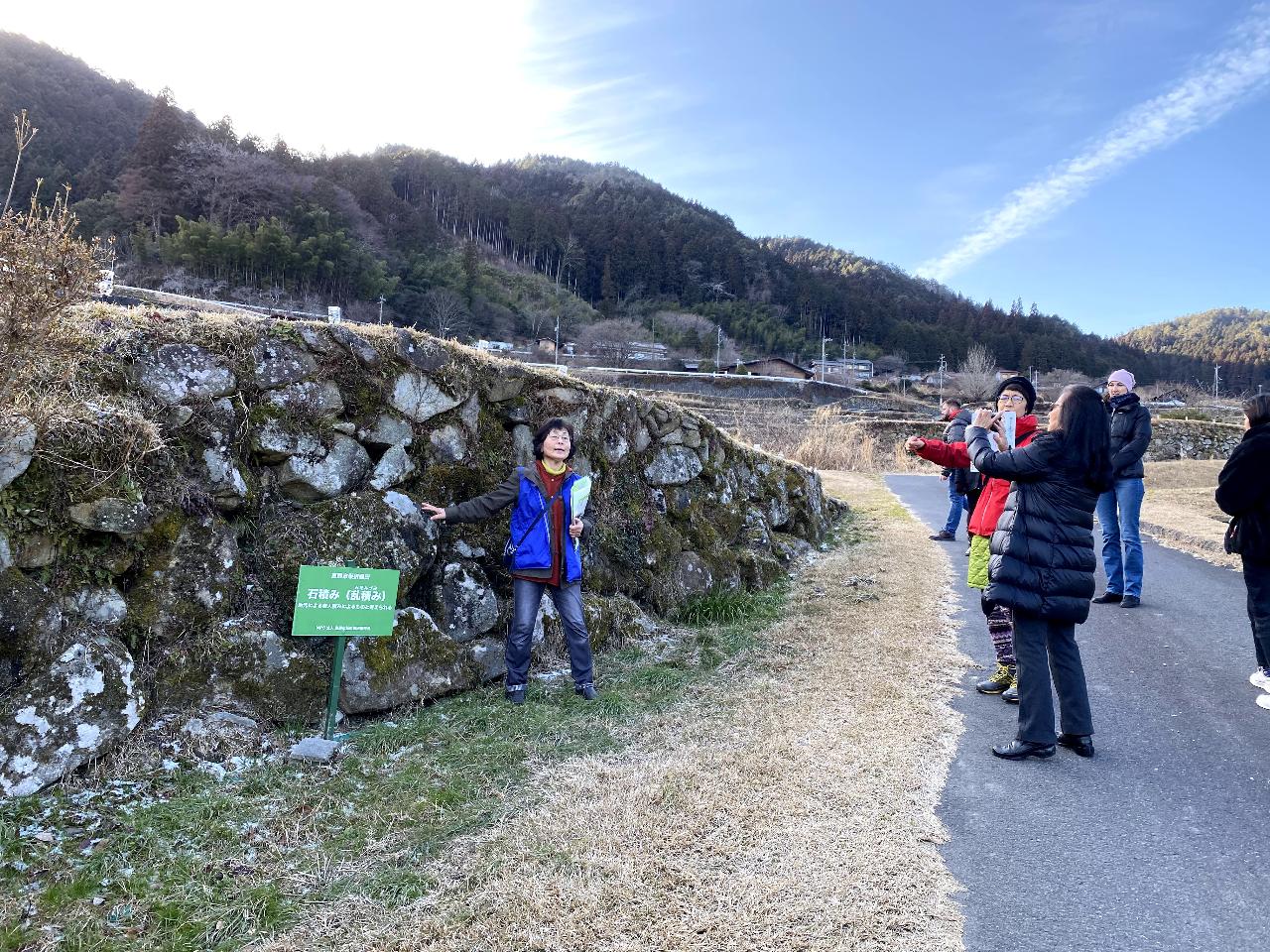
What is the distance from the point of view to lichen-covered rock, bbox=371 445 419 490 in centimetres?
438

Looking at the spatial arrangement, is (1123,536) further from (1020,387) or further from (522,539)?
(522,539)

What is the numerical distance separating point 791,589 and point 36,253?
6614mm

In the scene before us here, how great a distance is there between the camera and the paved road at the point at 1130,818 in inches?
86.7

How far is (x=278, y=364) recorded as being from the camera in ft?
13.4

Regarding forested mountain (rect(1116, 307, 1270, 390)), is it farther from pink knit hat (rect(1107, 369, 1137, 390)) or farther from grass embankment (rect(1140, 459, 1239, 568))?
pink knit hat (rect(1107, 369, 1137, 390))

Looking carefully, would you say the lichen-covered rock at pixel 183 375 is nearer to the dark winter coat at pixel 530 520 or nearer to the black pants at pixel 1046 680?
the dark winter coat at pixel 530 520

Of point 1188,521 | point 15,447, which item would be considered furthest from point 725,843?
point 1188,521

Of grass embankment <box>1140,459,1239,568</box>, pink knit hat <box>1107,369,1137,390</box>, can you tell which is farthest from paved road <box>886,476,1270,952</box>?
grass embankment <box>1140,459,1239,568</box>

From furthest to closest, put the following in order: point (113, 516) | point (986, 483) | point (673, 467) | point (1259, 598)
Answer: point (673, 467) → point (986, 483) → point (1259, 598) → point (113, 516)

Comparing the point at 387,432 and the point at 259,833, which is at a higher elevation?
the point at 387,432

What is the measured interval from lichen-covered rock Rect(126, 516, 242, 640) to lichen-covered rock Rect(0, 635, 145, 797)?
0.73 ft

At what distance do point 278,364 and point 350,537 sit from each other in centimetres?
119

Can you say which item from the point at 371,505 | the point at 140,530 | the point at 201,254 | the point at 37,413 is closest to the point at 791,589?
the point at 371,505

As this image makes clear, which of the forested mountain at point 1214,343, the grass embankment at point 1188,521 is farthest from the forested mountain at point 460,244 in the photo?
the grass embankment at point 1188,521
